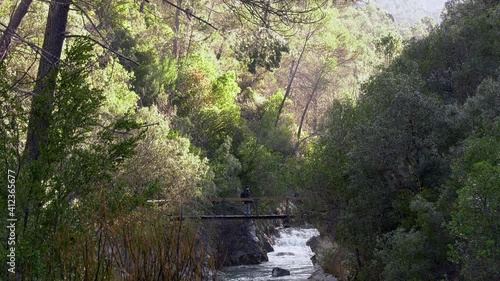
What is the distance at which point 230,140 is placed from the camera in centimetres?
3139

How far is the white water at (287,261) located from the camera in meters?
24.3

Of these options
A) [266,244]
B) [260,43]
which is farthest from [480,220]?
[266,244]

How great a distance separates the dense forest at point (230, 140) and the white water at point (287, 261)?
2218mm

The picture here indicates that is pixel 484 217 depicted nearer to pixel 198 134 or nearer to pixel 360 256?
pixel 360 256

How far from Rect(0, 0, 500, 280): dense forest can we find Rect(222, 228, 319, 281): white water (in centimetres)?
222

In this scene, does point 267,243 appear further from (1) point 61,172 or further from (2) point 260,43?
(1) point 61,172

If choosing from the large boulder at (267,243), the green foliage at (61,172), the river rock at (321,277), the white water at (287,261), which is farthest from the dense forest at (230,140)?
the large boulder at (267,243)

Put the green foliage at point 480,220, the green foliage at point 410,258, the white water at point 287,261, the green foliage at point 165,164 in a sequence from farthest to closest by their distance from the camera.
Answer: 1. the white water at point 287,261
2. the green foliage at point 165,164
3. the green foliage at point 410,258
4. the green foliage at point 480,220

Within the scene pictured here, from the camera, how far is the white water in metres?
24.3

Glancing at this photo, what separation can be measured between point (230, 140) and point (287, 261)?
6.20 meters

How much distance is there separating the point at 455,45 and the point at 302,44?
885 inches

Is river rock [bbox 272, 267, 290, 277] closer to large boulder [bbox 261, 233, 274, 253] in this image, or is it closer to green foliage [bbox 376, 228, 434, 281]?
large boulder [bbox 261, 233, 274, 253]

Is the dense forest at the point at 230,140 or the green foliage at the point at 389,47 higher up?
the green foliage at the point at 389,47

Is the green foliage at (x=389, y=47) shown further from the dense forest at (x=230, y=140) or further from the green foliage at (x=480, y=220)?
the green foliage at (x=480, y=220)
